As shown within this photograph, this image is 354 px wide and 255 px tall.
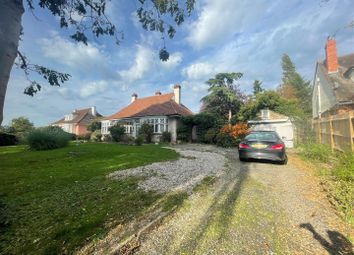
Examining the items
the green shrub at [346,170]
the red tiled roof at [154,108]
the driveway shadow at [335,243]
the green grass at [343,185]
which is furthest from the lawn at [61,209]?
the red tiled roof at [154,108]

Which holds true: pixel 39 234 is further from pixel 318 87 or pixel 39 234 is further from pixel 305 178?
pixel 318 87

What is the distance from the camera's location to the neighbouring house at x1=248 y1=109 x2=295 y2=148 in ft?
58.6

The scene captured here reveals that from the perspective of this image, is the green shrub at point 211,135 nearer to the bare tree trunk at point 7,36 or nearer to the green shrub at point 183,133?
the green shrub at point 183,133

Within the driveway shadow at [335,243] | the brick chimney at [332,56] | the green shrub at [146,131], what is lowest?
the driveway shadow at [335,243]

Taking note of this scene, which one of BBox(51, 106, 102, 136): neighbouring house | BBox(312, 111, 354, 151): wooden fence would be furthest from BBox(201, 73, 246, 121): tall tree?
BBox(51, 106, 102, 136): neighbouring house

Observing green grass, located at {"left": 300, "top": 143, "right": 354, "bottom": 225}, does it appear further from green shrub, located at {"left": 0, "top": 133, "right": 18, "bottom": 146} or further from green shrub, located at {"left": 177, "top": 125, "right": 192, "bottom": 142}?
green shrub, located at {"left": 0, "top": 133, "right": 18, "bottom": 146}

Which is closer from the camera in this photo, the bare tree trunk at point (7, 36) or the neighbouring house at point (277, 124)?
the bare tree trunk at point (7, 36)

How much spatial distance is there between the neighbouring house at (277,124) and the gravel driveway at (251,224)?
1373cm

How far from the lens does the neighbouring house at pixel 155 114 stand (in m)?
23.1

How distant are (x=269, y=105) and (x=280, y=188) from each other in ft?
61.7

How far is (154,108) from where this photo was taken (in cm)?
2545

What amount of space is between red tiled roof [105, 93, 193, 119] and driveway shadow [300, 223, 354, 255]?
1977 centimetres

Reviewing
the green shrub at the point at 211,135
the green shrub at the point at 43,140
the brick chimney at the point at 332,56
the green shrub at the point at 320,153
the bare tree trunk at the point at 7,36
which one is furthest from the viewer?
the brick chimney at the point at 332,56

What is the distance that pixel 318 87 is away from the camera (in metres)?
25.0
